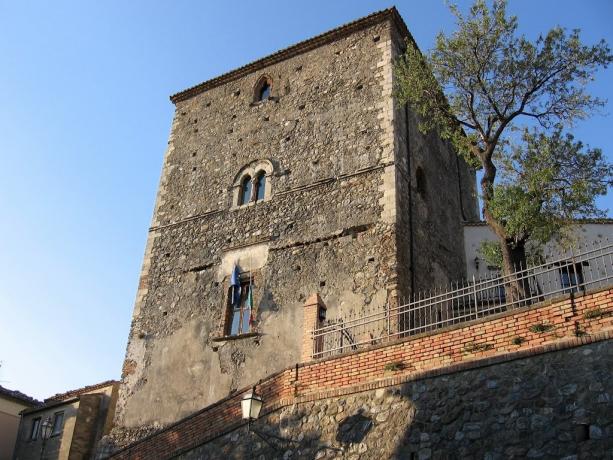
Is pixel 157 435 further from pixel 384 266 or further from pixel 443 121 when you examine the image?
pixel 443 121

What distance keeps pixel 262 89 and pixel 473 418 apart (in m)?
13.3

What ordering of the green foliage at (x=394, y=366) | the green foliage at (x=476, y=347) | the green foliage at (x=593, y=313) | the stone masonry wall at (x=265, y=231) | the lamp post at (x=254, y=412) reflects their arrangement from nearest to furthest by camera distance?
1. the green foliage at (x=593, y=313)
2. the green foliage at (x=476, y=347)
3. the green foliage at (x=394, y=366)
4. the lamp post at (x=254, y=412)
5. the stone masonry wall at (x=265, y=231)

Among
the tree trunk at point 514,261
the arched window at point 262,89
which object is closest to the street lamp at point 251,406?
the tree trunk at point 514,261

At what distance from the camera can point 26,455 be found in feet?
67.2

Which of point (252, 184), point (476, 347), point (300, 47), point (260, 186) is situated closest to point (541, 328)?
point (476, 347)

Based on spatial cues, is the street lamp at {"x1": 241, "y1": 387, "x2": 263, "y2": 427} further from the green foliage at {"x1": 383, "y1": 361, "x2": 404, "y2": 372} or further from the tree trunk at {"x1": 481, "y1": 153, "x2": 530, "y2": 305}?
the tree trunk at {"x1": 481, "y1": 153, "x2": 530, "y2": 305}

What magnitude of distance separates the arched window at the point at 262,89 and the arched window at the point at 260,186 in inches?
114

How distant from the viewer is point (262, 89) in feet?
65.5

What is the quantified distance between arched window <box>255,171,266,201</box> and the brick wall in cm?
605

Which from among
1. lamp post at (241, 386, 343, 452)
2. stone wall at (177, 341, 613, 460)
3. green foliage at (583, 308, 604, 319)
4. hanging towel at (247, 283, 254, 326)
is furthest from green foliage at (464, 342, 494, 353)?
hanging towel at (247, 283, 254, 326)

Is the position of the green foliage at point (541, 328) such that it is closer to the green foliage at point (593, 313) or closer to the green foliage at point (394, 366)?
the green foliage at point (593, 313)

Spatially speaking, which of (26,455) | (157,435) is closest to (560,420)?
(157,435)

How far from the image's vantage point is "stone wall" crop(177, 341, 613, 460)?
327 inches

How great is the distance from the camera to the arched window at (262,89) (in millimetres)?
19688
